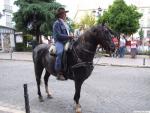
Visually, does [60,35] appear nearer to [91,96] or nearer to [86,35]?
[86,35]

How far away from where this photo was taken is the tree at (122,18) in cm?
3384

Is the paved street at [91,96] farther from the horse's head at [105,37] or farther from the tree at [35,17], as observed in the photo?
the tree at [35,17]

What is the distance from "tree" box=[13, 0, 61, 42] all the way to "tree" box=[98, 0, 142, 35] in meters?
5.90

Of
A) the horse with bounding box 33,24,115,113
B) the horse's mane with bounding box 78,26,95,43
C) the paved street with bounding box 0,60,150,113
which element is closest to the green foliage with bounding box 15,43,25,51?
the paved street with bounding box 0,60,150,113

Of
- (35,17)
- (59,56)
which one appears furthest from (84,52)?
(35,17)

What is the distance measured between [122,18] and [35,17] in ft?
30.5

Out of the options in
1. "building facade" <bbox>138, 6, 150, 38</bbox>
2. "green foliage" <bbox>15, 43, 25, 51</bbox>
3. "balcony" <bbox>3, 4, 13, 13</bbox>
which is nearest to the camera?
"green foliage" <bbox>15, 43, 25, 51</bbox>

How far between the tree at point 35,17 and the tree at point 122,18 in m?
5.90

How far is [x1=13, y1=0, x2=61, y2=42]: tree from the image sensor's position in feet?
114

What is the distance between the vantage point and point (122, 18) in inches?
1324

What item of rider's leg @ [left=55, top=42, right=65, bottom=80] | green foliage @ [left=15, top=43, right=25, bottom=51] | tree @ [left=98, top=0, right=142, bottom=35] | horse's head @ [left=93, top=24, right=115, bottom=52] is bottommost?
green foliage @ [left=15, top=43, right=25, bottom=51]

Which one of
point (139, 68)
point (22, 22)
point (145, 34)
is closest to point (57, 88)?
point (139, 68)

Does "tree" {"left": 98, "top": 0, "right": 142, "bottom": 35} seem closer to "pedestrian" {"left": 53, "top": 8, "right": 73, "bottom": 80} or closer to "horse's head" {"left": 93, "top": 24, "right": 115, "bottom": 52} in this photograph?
"pedestrian" {"left": 53, "top": 8, "right": 73, "bottom": 80}

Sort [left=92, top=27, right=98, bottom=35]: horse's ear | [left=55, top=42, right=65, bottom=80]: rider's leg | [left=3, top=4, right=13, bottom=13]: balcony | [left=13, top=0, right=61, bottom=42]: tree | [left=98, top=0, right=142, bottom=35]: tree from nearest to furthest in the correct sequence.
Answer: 1. [left=92, top=27, right=98, bottom=35]: horse's ear
2. [left=55, top=42, right=65, bottom=80]: rider's leg
3. [left=98, top=0, right=142, bottom=35]: tree
4. [left=13, top=0, right=61, bottom=42]: tree
5. [left=3, top=4, right=13, bottom=13]: balcony
